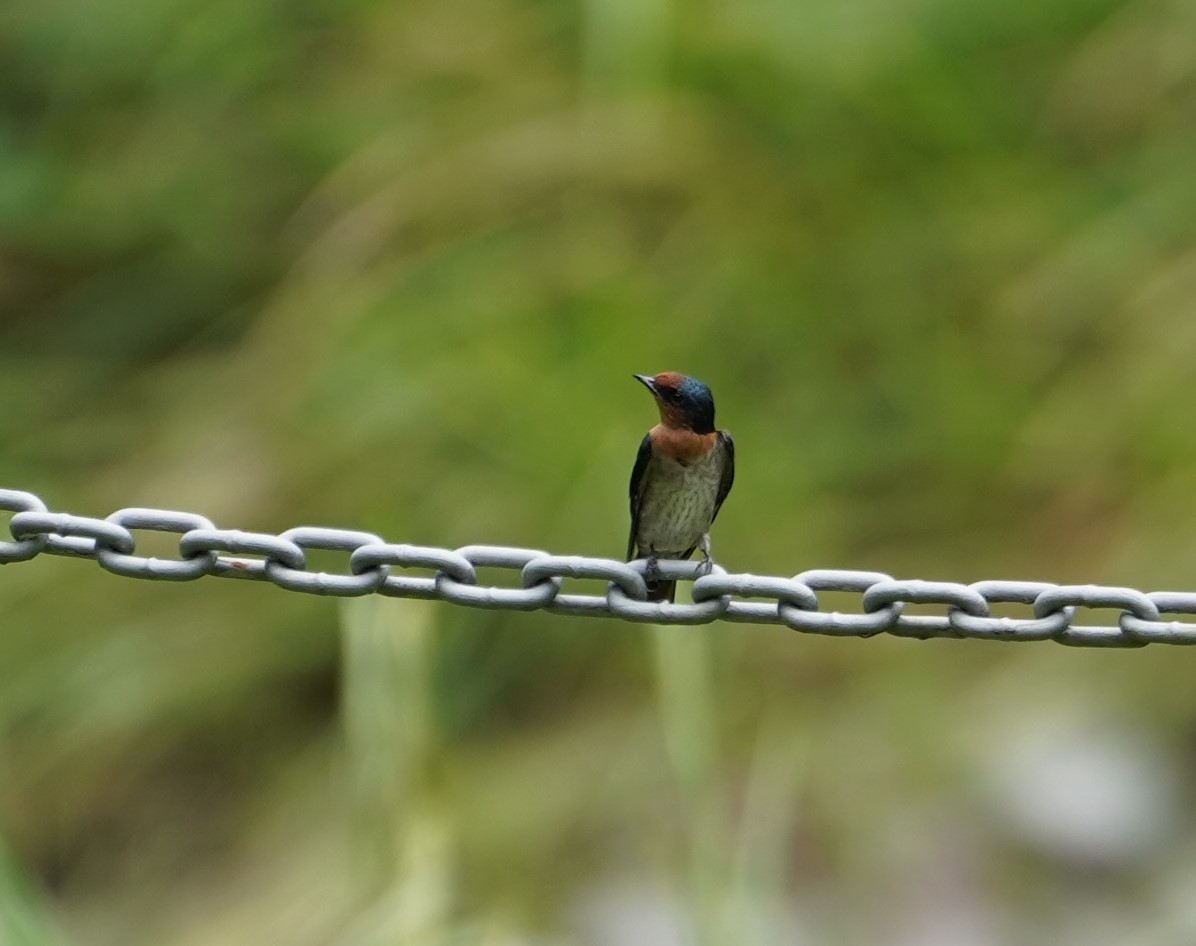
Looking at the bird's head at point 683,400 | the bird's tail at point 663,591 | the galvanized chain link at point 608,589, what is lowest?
the galvanized chain link at point 608,589

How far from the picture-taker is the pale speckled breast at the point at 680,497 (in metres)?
1.67

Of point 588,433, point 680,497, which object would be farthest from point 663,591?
point 588,433

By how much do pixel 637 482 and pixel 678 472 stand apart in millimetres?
53

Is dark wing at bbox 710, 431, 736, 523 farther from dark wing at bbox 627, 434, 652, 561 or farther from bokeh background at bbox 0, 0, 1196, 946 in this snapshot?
bokeh background at bbox 0, 0, 1196, 946

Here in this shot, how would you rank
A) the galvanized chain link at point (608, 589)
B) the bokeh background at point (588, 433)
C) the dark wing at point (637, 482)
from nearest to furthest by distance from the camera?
1. the galvanized chain link at point (608, 589)
2. the dark wing at point (637, 482)
3. the bokeh background at point (588, 433)

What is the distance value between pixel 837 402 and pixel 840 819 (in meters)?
0.73

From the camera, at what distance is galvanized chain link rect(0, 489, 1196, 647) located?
113 centimetres

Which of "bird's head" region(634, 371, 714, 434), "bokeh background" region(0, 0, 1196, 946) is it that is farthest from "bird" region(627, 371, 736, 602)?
"bokeh background" region(0, 0, 1196, 946)

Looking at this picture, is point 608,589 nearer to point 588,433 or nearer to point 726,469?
point 726,469

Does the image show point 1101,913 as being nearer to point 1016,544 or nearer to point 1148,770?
point 1148,770

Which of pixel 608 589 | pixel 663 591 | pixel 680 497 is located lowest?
pixel 608 589

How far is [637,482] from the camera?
170cm

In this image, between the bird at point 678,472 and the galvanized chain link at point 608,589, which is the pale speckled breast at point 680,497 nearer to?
the bird at point 678,472

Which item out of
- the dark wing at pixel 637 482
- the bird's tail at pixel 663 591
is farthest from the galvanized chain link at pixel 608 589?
the dark wing at pixel 637 482
